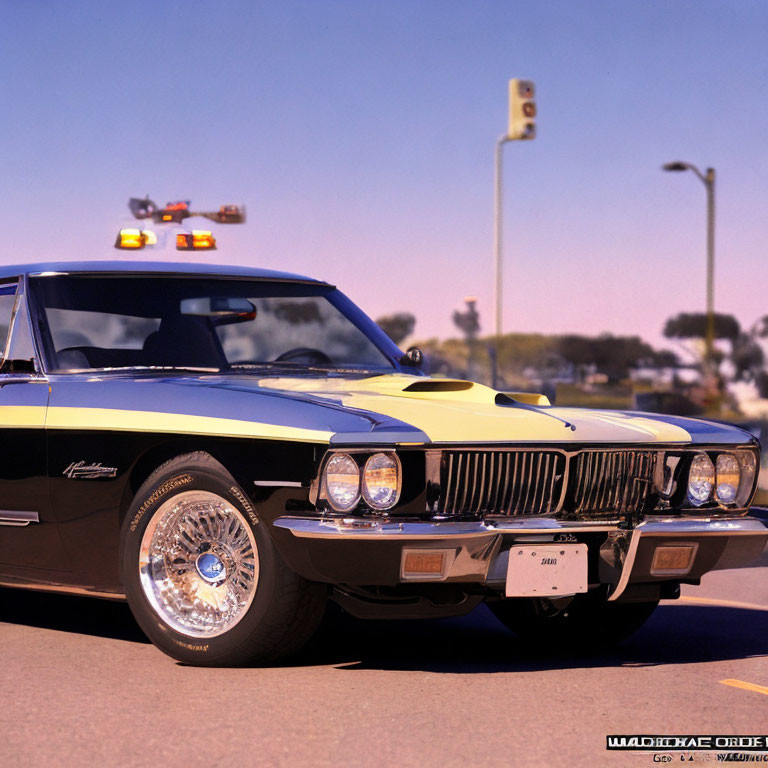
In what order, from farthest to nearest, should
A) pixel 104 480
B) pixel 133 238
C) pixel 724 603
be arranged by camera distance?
pixel 133 238
pixel 724 603
pixel 104 480

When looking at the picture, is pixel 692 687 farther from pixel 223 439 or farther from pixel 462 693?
pixel 223 439

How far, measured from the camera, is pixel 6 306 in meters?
7.29

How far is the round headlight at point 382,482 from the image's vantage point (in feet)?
18.5

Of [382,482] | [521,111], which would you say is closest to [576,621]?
[382,482]

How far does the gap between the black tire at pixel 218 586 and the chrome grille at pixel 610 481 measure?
107 cm

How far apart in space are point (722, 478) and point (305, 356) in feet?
7.11

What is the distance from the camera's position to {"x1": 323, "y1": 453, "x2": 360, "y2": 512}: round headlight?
562 cm

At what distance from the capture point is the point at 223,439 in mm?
5867

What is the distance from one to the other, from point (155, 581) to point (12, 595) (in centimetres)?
246

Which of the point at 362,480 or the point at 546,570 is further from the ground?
the point at 362,480

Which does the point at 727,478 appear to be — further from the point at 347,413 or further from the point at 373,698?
the point at 373,698

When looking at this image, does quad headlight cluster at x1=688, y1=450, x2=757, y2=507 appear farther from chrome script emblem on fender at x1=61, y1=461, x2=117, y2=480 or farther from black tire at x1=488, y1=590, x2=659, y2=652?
chrome script emblem on fender at x1=61, y1=461, x2=117, y2=480

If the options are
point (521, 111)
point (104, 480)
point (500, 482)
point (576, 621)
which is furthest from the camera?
point (521, 111)

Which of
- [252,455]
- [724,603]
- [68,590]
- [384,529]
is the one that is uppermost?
[252,455]
